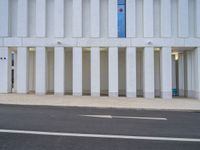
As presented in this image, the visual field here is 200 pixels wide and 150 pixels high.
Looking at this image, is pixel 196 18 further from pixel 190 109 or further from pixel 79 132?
pixel 79 132

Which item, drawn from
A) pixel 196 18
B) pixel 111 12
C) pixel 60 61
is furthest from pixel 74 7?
pixel 196 18

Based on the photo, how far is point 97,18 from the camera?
52.6 feet

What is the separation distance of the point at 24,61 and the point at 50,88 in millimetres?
4030

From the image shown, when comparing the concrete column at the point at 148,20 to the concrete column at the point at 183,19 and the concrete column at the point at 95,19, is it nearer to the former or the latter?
the concrete column at the point at 183,19

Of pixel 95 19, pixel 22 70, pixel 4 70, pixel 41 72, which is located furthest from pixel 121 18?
pixel 4 70

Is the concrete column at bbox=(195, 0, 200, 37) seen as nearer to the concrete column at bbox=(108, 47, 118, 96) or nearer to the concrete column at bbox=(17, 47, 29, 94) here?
the concrete column at bbox=(108, 47, 118, 96)

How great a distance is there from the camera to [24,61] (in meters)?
16.2

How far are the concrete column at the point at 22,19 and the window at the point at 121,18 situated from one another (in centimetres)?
875

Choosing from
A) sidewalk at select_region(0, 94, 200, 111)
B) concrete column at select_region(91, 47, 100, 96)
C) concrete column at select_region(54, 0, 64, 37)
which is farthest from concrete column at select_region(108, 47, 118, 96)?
concrete column at select_region(54, 0, 64, 37)

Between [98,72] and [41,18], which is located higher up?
[41,18]

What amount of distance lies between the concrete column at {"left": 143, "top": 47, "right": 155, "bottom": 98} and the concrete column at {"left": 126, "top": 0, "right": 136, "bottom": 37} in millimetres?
2098

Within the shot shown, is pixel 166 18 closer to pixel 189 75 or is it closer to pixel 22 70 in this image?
pixel 189 75

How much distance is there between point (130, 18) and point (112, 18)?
1687mm

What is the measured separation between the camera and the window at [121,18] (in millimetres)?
16219
